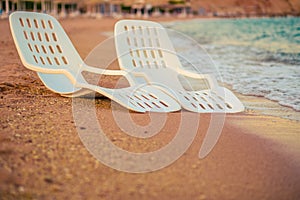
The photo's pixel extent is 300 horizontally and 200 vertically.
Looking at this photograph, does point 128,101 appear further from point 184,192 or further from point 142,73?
point 184,192

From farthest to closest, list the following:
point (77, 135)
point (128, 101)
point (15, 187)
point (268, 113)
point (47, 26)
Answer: point (47, 26) < point (268, 113) < point (128, 101) < point (77, 135) < point (15, 187)

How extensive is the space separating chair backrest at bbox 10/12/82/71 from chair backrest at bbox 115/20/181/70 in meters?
0.62

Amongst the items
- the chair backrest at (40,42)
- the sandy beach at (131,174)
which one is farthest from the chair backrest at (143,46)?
the sandy beach at (131,174)

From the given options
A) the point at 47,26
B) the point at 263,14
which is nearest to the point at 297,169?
the point at 47,26

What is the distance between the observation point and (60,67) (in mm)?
4617

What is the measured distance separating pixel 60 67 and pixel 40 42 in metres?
0.39

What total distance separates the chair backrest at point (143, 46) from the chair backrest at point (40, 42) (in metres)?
0.62

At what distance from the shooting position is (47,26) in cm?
496

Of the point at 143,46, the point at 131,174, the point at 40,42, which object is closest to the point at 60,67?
the point at 40,42

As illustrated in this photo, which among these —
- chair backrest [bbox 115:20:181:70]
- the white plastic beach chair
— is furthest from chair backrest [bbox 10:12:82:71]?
chair backrest [bbox 115:20:181:70]

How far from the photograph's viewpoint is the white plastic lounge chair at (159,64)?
176 inches

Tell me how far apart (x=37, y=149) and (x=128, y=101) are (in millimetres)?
1375

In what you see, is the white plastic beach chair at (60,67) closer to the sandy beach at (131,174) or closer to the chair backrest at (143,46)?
the sandy beach at (131,174)

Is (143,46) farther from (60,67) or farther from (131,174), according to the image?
(131,174)
